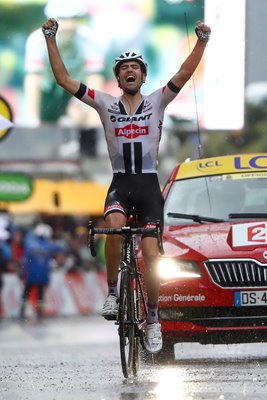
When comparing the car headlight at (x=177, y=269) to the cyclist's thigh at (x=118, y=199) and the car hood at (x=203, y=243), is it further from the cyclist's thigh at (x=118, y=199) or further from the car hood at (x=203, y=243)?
the cyclist's thigh at (x=118, y=199)

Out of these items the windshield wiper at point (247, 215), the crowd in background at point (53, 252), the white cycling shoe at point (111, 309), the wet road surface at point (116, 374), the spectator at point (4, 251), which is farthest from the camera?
the crowd in background at point (53, 252)

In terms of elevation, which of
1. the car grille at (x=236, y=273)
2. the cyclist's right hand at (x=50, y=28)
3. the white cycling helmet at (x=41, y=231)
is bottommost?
the car grille at (x=236, y=273)

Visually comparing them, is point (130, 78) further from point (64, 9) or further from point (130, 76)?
point (64, 9)

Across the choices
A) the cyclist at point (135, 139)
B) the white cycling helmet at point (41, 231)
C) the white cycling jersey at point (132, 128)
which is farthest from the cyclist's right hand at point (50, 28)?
the white cycling helmet at point (41, 231)

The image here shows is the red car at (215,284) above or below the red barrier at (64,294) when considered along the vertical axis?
above

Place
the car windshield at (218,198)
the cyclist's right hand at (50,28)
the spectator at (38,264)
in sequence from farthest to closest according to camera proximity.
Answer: the spectator at (38,264) → the car windshield at (218,198) → the cyclist's right hand at (50,28)

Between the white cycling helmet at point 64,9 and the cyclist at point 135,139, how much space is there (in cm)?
1804

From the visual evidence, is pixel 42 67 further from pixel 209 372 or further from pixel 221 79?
pixel 209 372

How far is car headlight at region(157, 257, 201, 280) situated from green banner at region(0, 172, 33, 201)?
1413cm

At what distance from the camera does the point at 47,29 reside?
10.6 meters

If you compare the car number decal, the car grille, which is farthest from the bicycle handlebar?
the car number decal

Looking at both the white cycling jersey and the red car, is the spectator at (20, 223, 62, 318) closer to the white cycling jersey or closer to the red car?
the red car

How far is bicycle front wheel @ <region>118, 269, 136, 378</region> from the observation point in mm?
10211

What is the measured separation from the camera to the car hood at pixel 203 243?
11406 millimetres
